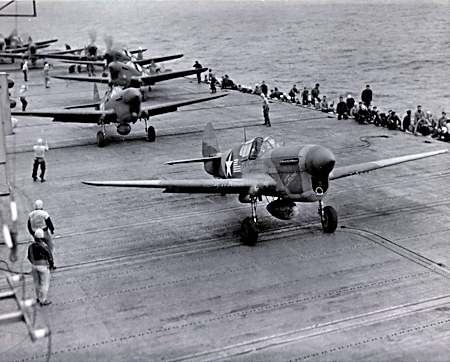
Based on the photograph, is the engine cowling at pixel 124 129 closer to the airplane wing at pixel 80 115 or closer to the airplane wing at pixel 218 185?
the airplane wing at pixel 80 115

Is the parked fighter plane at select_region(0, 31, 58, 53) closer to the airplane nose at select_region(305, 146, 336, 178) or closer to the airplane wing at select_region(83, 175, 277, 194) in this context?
the airplane wing at select_region(83, 175, 277, 194)

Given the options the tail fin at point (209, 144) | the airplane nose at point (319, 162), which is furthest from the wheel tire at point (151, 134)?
the airplane nose at point (319, 162)

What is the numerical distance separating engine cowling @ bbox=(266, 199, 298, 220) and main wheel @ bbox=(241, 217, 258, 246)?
0.77 metres

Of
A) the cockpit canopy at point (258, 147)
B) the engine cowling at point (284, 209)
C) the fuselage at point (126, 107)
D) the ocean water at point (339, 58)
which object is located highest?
the cockpit canopy at point (258, 147)

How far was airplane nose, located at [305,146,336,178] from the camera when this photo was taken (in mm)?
14469

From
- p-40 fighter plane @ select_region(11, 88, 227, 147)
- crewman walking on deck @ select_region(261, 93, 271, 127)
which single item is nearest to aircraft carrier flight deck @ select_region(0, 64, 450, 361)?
p-40 fighter plane @ select_region(11, 88, 227, 147)

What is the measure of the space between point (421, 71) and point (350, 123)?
46.2 meters

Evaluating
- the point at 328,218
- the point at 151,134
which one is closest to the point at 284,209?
the point at 328,218

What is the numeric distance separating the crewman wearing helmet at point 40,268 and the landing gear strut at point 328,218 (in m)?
6.60

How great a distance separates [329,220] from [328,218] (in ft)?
0.17

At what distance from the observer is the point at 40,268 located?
11992mm

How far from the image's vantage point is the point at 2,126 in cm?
1323

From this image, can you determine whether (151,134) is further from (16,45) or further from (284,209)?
(16,45)

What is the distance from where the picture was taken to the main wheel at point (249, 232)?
15141 millimetres
